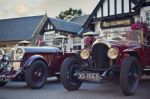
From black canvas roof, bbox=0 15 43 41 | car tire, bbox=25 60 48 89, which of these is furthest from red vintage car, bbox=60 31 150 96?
black canvas roof, bbox=0 15 43 41

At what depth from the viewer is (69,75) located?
31.1 feet

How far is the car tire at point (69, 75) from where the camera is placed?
937cm

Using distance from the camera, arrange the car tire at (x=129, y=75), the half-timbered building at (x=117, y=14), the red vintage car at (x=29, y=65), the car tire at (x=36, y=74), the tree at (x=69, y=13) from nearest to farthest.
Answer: the car tire at (x=129, y=75) < the car tire at (x=36, y=74) < the red vintage car at (x=29, y=65) < the half-timbered building at (x=117, y=14) < the tree at (x=69, y=13)

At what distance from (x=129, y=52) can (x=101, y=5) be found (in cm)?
1383

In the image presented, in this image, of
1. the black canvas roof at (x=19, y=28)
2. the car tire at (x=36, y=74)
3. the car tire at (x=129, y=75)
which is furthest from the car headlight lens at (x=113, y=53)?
the black canvas roof at (x=19, y=28)

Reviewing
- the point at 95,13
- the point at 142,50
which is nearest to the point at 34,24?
the point at 95,13

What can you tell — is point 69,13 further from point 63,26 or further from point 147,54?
point 147,54

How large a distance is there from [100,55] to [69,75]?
1.15 m

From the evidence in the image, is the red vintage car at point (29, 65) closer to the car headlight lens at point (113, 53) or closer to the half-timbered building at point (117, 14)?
the car headlight lens at point (113, 53)

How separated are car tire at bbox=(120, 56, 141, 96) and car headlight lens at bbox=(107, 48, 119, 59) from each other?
0.35m

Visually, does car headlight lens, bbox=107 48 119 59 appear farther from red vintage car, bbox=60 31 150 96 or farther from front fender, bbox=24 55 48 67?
front fender, bbox=24 55 48 67

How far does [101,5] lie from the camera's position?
22188 mm

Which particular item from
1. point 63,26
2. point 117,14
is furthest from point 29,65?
point 63,26

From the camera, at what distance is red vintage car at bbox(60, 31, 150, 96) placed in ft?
27.6
